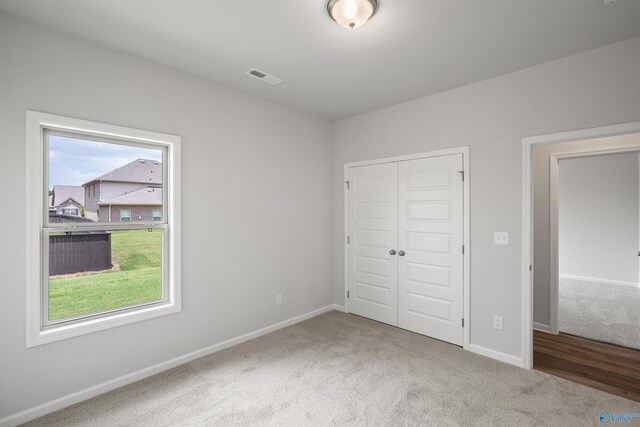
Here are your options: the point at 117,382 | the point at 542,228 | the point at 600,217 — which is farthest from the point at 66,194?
the point at 600,217

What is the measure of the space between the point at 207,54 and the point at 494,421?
11.3ft

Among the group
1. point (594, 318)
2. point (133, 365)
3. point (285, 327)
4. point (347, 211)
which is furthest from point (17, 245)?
point (594, 318)

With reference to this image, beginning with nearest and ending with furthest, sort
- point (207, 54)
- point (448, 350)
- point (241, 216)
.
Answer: point (207, 54) < point (448, 350) < point (241, 216)

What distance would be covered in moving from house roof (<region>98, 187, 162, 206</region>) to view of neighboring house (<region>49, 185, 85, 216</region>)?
0.14 m

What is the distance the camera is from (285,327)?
369cm

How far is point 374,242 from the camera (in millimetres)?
3943

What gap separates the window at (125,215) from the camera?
260 cm

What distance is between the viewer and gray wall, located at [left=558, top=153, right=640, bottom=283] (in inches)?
216

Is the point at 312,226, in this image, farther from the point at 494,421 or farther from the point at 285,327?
the point at 494,421

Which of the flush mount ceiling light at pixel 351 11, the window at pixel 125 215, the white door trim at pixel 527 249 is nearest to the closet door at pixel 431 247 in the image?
the white door trim at pixel 527 249

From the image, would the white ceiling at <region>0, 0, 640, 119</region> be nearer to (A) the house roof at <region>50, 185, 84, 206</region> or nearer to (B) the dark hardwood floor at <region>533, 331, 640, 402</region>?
(A) the house roof at <region>50, 185, 84, 206</region>

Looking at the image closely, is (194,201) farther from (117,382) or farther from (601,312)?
(601,312)

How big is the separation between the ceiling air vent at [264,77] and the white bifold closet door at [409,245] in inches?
62.3

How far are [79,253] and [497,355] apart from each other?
3.73 meters
